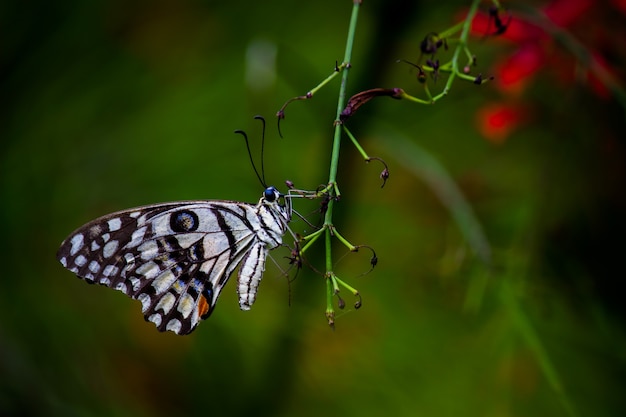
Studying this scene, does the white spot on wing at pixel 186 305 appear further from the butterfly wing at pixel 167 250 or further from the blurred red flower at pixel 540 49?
the blurred red flower at pixel 540 49

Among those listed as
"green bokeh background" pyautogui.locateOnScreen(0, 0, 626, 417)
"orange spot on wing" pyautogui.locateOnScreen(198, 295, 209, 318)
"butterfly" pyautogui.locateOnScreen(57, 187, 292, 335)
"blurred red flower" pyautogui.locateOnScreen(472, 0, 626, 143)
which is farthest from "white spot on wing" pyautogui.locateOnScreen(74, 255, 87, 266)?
"blurred red flower" pyautogui.locateOnScreen(472, 0, 626, 143)

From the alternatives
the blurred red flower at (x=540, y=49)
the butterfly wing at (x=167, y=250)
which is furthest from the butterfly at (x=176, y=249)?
the blurred red flower at (x=540, y=49)

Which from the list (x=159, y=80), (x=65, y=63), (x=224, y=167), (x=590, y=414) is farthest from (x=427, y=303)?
→ (x=65, y=63)

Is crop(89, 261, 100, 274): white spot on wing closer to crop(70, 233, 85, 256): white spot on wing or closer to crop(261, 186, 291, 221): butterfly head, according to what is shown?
crop(70, 233, 85, 256): white spot on wing

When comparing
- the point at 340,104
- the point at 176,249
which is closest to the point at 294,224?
the point at 176,249

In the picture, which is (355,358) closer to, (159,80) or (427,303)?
(427,303)

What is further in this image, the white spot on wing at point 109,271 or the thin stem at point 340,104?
the white spot on wing at point 109,271
